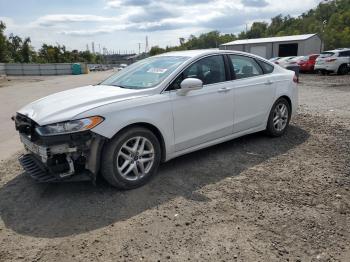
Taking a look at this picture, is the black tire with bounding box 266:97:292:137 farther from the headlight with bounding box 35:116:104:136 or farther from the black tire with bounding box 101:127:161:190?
the headlight with bounding box 35:116:104:136

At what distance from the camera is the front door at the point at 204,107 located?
446cm

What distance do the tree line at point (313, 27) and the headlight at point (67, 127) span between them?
164 feet

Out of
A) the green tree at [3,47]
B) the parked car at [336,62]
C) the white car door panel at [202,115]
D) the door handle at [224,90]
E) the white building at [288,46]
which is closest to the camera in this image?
the white car door panel at [202,115]

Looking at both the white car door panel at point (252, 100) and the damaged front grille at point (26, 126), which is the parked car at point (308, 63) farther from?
the damaged front grille at point (26, 126)

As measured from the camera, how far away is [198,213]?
11.6 ft

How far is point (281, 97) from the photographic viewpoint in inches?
237

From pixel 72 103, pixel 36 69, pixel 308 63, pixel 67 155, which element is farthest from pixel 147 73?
pixel 36 69

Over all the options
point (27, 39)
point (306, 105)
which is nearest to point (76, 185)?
point (306, 105)

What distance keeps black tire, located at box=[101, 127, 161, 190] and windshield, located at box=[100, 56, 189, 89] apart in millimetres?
695

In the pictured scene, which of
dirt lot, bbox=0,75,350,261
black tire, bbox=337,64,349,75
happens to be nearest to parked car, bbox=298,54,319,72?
black tire, bbox=337,64,349,75

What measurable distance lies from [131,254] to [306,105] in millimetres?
8172

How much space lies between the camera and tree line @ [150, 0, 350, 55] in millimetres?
53250

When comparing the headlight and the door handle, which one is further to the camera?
the door handle

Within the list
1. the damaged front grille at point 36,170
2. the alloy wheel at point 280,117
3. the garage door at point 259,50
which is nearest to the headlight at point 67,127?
the damaged front grille at point 36,170
